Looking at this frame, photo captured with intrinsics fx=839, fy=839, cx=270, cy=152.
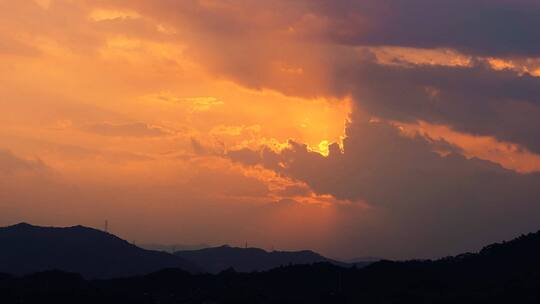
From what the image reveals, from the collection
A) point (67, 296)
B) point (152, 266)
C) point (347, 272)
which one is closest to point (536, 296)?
point (347, 272)

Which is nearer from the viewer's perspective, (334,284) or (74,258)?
(334,284)

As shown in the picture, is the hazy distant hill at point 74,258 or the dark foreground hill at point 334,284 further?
the hazy distant hill at point 74,258

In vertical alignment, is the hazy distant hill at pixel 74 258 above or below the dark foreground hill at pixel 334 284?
above

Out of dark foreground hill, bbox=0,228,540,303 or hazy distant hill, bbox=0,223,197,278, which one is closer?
dark foreground hill, bbox=0,228,540,303

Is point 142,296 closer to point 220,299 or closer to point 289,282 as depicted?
point 220,299

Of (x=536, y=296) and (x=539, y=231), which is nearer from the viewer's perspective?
(x=536, y=296)

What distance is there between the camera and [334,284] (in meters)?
115

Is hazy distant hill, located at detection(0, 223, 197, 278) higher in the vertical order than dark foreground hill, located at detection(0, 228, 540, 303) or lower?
higher

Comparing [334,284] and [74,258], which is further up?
[74,258]

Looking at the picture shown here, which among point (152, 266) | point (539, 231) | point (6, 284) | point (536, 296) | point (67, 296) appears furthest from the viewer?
point (152, 266)

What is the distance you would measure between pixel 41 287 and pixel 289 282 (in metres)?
33.7

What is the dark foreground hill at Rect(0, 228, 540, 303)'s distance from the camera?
99938mm

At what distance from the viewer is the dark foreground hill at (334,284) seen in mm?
99938

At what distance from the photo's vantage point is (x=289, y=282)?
11806 cm
